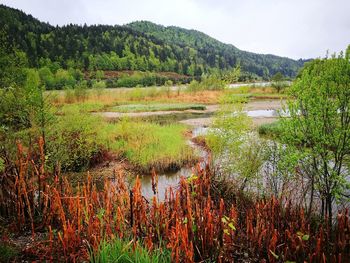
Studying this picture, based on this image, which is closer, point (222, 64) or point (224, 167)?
point (224, 167)

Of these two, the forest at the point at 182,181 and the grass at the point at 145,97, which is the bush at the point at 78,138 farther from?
the grass at the point at 145,97

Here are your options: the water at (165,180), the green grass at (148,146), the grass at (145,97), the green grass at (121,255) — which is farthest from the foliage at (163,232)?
the grass at (145,97)

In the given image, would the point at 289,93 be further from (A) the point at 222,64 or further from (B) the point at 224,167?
(A) the point at 222,64

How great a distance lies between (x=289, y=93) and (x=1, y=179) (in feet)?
A: 22.7

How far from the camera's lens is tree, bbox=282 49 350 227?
6.32 metres

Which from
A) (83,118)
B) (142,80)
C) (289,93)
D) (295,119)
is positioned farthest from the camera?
(142,80)

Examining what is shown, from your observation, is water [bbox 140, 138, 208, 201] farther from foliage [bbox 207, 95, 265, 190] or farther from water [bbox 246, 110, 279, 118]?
water [bbox 246, 110, 279, 118]

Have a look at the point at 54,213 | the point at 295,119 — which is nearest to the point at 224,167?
the point at 295,119

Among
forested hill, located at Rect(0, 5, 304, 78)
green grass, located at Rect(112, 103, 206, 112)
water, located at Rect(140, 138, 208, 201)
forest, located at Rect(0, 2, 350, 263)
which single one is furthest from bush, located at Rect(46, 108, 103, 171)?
forested hill, located at Rect(0, 5, 304, 78)

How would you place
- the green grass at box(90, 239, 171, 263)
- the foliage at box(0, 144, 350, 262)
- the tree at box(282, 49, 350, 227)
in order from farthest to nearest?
the tree at box(282, 49, 350, 227) < the foliage at box(0, 144, 350, 262) < the green grass at box(90, 239, 171, 263)

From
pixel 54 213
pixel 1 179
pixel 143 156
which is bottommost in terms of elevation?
pixel 143 156

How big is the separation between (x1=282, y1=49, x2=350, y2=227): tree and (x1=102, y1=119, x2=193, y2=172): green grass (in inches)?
284

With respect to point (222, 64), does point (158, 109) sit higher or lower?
lower

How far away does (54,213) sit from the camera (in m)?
5.25
